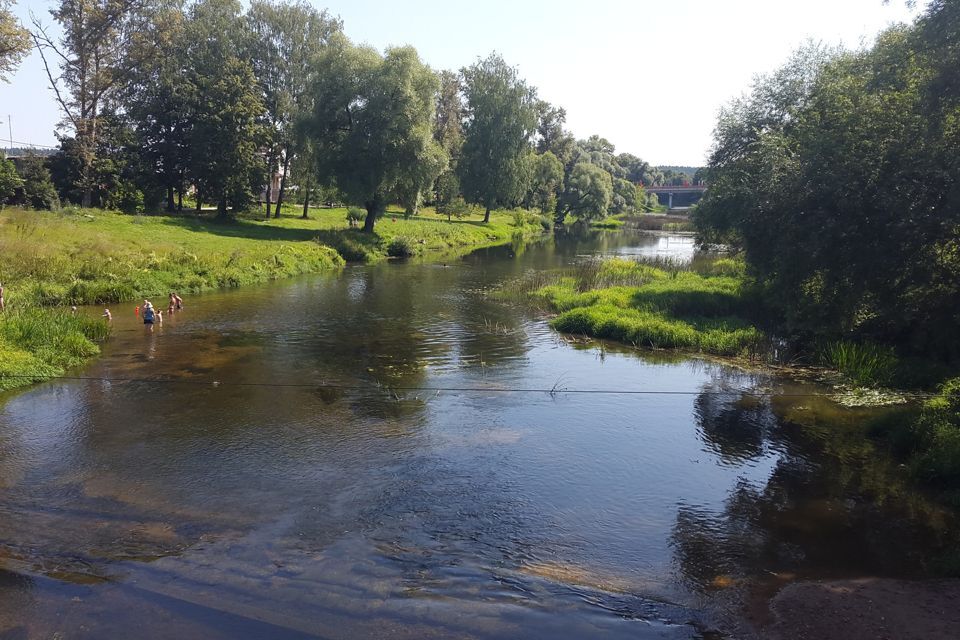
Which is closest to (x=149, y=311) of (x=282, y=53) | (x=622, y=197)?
(x=282, y=53)

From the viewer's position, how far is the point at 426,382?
725 inches

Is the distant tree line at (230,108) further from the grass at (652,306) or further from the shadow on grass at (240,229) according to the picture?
the grass at (652,306)

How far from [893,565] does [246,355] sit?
17971 millimetres

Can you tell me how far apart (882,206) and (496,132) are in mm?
59372

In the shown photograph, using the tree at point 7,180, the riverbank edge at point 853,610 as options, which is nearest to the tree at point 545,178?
the tree at point 7,180

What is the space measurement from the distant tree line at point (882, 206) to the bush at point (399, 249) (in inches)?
1349

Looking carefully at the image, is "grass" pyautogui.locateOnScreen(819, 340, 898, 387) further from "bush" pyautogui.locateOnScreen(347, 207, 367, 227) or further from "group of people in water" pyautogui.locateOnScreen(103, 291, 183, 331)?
"bush" pyautogui.locateOnScreen(347, 207, 367, 227)

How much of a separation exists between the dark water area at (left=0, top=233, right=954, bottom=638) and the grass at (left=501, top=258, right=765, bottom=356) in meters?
2.38

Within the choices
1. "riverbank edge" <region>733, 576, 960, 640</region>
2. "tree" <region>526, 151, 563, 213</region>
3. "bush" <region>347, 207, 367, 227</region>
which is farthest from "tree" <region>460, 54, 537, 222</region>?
"riverbank edge" <region>733, 576, 960, 640</region>

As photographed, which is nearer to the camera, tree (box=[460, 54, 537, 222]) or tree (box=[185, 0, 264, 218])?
tree (box=[185, 0, 264, 218])

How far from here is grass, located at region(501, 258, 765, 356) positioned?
22922mm

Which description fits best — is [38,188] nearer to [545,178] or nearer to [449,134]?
[449,134]

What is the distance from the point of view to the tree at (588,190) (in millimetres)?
91062

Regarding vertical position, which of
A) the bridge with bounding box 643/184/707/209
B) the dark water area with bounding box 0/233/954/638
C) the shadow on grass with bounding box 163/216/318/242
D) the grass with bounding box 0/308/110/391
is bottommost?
the dark water area with bounding box 0/233/954/638
